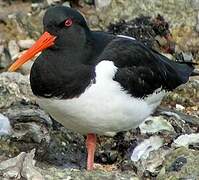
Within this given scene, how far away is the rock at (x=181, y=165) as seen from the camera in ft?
21.5

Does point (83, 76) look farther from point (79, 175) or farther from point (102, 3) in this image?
point (102, 3)

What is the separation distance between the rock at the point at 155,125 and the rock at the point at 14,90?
1317mm

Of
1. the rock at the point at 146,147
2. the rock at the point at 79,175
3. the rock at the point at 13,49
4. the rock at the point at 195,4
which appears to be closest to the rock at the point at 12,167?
the rock at the point at 79,175

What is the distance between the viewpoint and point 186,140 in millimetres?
7527

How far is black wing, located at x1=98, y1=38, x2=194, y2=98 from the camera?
22.3ft

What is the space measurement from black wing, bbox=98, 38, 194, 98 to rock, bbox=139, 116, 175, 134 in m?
0.51

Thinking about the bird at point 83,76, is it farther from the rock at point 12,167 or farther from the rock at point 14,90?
the rock at point 14,90

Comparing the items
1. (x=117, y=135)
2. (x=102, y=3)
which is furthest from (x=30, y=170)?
(x=102, y=3)

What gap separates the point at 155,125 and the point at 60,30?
198 centimetres

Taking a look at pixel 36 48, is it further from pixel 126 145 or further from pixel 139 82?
pixel 126 145

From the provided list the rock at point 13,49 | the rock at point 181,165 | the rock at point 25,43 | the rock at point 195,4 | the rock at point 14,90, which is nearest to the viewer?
the rock at point 181,165

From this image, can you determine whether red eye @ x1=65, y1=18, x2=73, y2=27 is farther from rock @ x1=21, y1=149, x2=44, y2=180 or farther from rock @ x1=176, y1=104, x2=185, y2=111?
rock @ x1=176, y1=104, x2=185, y2=111

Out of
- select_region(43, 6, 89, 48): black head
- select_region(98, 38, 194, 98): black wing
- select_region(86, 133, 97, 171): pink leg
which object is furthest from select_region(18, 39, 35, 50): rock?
select_region(43, 6, 89, 48): black head

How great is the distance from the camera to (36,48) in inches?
259
